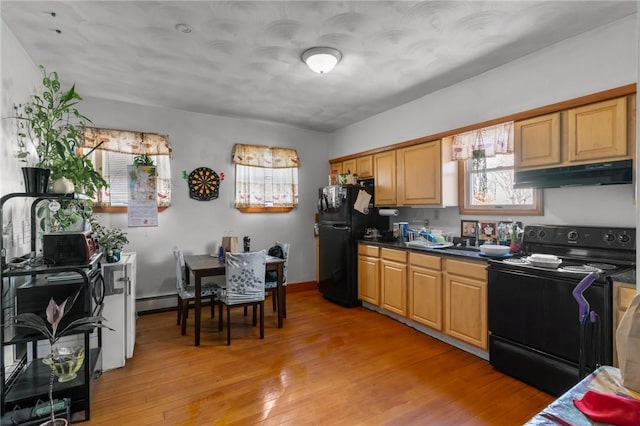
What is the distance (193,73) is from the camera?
308 cm

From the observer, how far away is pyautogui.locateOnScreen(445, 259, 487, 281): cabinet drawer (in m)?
2.73

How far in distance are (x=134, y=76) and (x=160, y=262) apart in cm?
220

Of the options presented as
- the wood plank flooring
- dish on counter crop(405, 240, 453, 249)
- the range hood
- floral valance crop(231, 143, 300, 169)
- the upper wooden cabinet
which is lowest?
the wood plank flooring

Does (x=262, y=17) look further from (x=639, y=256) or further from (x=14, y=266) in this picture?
(x=639, y=256)

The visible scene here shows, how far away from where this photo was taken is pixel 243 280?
321 centimetres

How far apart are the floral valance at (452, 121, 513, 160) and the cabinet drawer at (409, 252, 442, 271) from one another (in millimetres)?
1148

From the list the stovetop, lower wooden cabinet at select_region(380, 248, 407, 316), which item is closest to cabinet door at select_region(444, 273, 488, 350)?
the stovetop

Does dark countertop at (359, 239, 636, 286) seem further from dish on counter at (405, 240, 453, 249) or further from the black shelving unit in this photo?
the black shelving unit

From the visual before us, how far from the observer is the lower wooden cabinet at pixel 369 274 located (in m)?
3.96

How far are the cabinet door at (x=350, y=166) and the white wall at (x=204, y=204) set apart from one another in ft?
1.74

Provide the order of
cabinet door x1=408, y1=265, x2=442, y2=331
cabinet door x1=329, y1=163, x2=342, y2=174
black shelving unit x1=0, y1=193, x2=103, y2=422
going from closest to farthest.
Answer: black shelving unit x1=0, y1=193, x2=103, y2=422, cabinet door x1=408, y1=265, x2=442, y2=331, cabinet door x1=329, y1=163, x2=342, y2=174

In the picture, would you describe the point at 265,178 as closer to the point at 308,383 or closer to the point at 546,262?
the point at 308,383

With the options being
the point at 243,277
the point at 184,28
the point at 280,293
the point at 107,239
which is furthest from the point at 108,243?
the point at 184,28

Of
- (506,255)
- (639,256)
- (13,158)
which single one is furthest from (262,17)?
(506,255)
